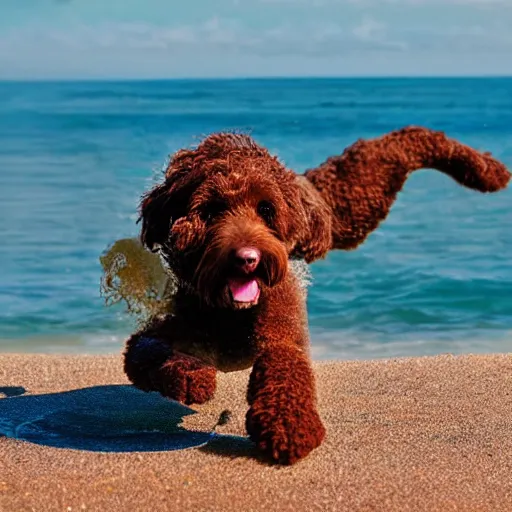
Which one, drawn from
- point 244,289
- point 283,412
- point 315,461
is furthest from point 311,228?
point 315,461

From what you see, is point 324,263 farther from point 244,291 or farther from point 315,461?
point 244,291

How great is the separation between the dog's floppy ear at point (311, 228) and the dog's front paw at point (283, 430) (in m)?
0.68

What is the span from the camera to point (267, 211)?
4438 millimetres

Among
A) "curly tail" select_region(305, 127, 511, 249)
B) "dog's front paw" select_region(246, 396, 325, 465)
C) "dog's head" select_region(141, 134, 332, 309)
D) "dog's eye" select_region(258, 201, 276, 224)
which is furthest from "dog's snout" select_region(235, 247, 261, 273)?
"curly tail" select_region(305, 127, 511, 249)

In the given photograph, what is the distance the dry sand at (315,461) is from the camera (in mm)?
4109

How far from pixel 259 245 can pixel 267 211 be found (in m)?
0.28

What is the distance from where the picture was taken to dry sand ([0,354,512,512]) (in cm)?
411

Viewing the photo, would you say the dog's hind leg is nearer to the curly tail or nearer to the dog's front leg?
the dog's front leg

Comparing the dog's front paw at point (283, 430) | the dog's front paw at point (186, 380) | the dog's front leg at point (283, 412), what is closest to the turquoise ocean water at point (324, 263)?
the dog's front paw at point (186, 380)

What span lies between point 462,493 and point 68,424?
76.0 inches

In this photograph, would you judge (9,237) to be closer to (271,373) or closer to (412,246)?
(412,246)

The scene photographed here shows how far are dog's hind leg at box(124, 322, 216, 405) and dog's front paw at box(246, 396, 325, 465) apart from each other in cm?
68

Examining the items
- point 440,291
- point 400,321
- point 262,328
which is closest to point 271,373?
point 262,328

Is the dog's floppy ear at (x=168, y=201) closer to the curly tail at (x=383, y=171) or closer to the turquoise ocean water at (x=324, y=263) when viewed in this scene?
the turquoise ocean water at (x=324, y=263)
